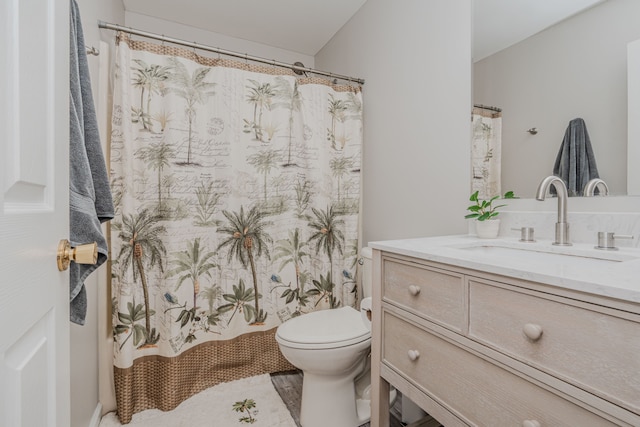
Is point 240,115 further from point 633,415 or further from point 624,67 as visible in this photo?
point 633,415

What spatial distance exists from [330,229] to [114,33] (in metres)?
1.56

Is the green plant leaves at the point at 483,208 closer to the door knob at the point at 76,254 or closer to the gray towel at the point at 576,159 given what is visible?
the gray towel at the point at 576,159

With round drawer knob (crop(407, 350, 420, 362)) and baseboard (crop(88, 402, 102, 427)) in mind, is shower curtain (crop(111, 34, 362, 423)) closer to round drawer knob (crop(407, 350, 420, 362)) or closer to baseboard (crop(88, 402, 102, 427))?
baseboard (crop(88, 402, 102, 427))

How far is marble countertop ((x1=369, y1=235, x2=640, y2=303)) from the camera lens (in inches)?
22.7

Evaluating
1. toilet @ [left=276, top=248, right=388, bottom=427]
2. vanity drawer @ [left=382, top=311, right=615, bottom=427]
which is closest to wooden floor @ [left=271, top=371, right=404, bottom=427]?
toilet @ [left=276, top=248, right=388, bottom=427]

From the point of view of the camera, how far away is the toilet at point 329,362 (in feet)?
4.43

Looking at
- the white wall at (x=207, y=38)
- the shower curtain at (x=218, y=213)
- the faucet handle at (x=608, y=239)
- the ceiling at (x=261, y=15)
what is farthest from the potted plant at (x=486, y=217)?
the white wall at (x=207, y=38)

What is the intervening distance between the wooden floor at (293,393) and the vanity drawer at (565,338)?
1080 millimetres

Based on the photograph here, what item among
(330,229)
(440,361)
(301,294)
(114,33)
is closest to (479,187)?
(440,361)

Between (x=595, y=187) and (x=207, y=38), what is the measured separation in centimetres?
263

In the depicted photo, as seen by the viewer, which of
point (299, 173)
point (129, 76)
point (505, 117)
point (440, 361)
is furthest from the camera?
point (299, 173)

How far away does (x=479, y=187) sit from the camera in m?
1.40

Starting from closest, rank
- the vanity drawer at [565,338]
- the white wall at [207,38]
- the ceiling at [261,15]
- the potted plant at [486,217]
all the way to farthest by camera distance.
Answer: the vanity drawer at [565,338], the potted plant at [486,217], the ceiling at [261,15], the white wall at [207,38]

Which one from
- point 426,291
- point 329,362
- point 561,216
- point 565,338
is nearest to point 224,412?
point 329,362
